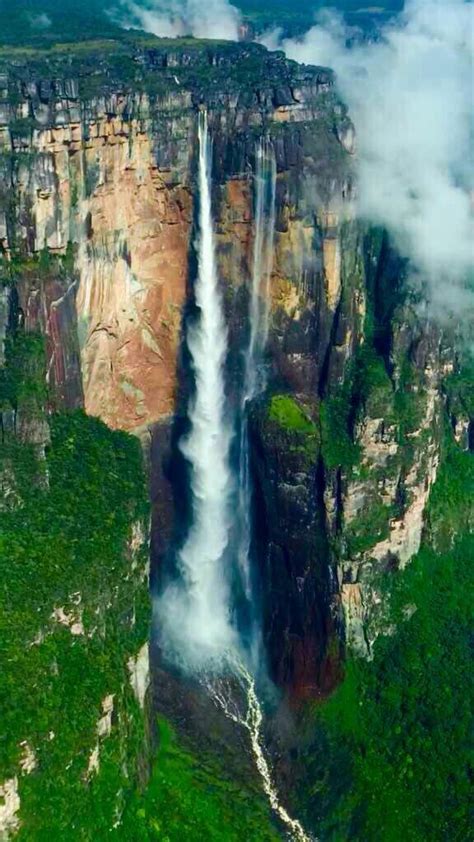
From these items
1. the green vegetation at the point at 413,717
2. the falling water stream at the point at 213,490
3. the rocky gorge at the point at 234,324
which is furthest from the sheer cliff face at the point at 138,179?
the green vegetation at the point at 413,717

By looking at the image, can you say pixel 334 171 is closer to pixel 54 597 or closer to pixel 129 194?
pixel 129 194

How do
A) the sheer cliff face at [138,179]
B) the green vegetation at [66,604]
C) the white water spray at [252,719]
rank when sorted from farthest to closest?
the white water spray at [252,719], the sheer cliff face at [138,179], the green vegetation at [66,604]

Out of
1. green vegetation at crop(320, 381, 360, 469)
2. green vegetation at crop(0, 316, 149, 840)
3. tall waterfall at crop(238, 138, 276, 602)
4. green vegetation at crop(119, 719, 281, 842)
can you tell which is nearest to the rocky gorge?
green vegetation at crop(320, 381, 360, 469)

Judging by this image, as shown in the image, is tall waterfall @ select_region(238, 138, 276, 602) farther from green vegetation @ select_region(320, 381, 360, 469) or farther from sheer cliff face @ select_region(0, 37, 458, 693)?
green vegetation @ select_region(320, 381, 360, 469)

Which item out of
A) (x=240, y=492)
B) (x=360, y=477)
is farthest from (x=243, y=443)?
(x=360, y=477)

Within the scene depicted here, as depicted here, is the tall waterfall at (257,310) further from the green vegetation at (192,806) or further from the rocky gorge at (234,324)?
the green vegetation at (192,806)

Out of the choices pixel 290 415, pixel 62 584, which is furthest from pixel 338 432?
pixel 62 584

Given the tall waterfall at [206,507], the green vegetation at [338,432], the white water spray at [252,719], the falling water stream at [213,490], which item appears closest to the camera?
the white water spray at [252,719]
